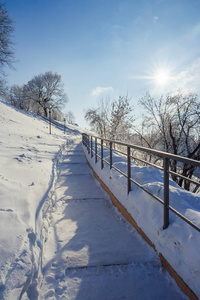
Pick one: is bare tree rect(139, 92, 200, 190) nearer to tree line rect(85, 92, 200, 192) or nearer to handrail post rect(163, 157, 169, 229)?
tree line rect(85, 92, 200, 192)

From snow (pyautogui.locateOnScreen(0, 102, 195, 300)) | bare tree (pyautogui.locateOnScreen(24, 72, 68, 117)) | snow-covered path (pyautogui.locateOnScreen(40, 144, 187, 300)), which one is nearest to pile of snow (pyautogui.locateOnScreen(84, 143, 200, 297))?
snow (pyautogui.locateOnScreen(0, 102, 195, 300))

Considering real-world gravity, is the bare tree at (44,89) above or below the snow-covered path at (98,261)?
above

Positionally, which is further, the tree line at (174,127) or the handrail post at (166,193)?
the tree line at (174,127)

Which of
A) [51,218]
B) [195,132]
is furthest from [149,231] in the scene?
[195,132]

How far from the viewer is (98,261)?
2.17 m

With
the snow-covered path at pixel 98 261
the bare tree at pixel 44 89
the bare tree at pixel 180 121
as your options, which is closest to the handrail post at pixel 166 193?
the snow-covered path at pixel 98 261

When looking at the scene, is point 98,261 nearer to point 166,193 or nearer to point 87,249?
point 87,249

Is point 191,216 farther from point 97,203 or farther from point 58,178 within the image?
point 58,178

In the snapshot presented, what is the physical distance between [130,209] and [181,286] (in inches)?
51.8

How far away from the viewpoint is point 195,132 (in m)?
16.3

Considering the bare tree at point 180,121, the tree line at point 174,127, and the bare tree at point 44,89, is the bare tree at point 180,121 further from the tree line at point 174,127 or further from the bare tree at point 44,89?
the bare tree at point 44,89

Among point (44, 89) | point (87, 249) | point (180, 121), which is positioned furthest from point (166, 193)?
point (44, 89)

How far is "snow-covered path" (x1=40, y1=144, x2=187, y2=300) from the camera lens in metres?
1.76

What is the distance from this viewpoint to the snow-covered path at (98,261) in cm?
176
